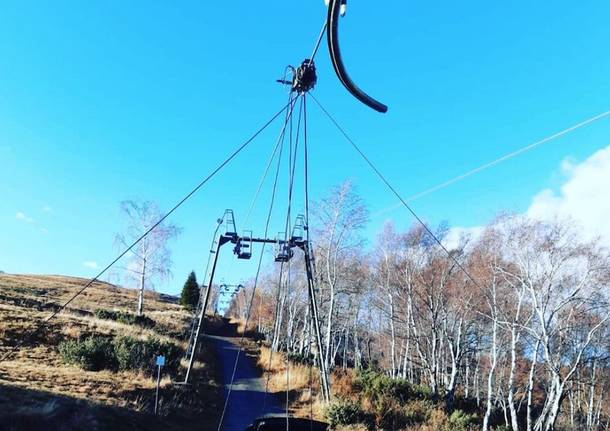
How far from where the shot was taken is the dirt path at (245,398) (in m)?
17.7

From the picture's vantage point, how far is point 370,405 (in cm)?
1761

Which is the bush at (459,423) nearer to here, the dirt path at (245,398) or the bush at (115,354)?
the dirt path at (245,398)

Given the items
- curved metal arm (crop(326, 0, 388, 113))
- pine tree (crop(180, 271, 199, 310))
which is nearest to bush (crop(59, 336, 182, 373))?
curved metal arm (crop(326, 0, 388, 113))

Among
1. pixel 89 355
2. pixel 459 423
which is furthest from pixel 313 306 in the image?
pixel 89 355

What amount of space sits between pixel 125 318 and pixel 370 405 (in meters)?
19.3

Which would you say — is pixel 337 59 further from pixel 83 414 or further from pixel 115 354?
pixel 115 354

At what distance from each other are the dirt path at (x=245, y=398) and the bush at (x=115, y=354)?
11.5 feet

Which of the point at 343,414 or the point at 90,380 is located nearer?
the point at 343,414

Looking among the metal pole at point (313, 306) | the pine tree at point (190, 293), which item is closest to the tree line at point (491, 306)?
the metal pole at point (313, 306)

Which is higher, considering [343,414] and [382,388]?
[382,388]

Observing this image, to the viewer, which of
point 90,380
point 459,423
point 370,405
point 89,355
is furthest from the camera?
point 459,423

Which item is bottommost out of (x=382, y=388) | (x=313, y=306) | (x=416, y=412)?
(x=416, y=412)

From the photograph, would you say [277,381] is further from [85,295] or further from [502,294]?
[85,295]

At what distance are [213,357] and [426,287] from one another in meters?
14.9
